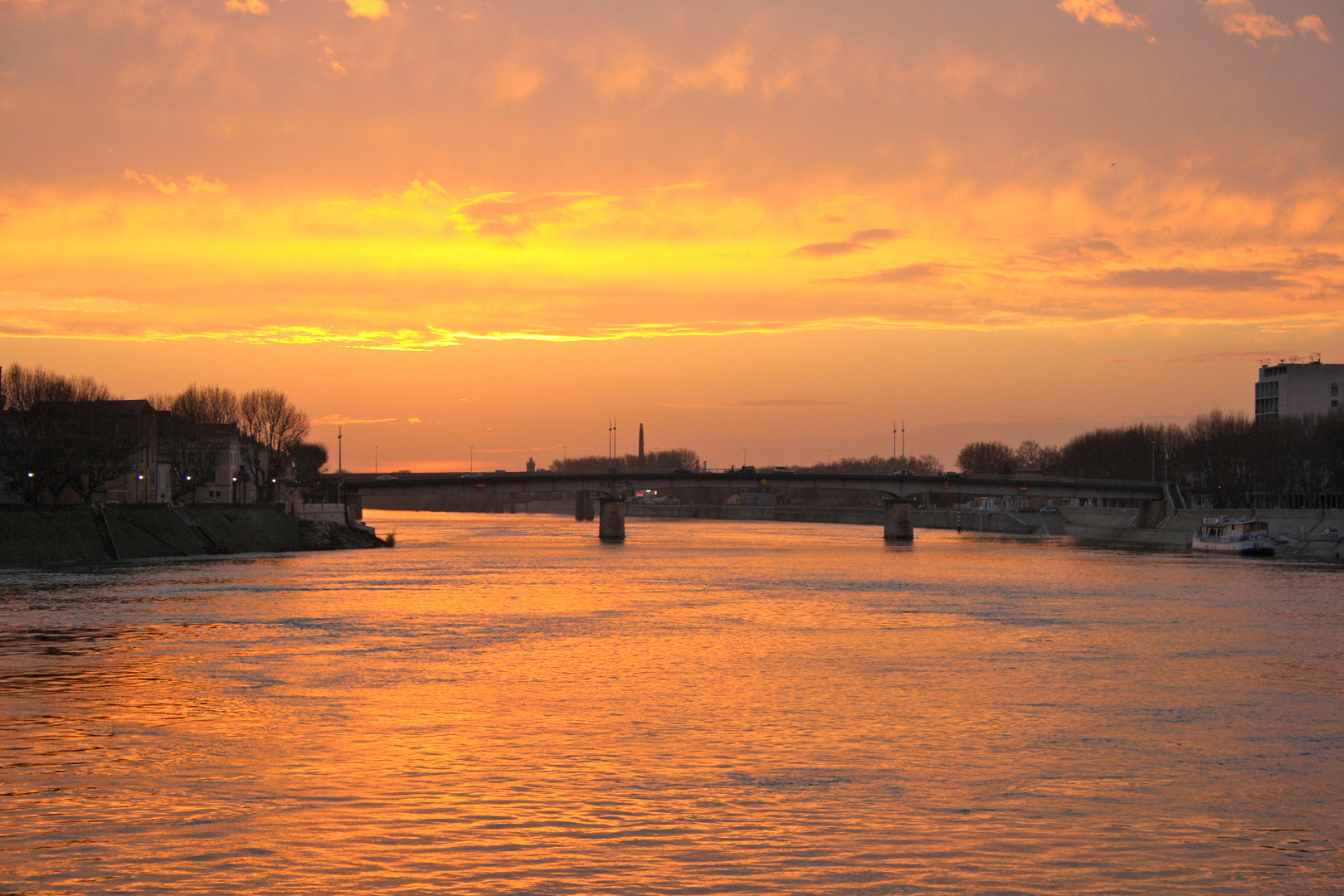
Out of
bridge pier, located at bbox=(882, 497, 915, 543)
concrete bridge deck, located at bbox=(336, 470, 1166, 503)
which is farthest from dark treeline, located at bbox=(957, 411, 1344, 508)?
bridge pier, located at bbox=(882, 497, 915, 543)

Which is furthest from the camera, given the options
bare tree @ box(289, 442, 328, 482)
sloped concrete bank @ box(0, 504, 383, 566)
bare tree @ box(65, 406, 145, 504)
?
bare tree @ box(289, 442, 328, 482)

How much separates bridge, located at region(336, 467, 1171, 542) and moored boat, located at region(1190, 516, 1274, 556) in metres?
17.6

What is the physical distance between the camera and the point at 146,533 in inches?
3221

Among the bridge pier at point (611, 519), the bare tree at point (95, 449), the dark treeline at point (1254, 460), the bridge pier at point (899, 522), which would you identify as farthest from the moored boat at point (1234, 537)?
the bare tree at point (95, 449)

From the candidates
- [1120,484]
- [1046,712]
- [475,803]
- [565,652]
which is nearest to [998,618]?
[565,652]

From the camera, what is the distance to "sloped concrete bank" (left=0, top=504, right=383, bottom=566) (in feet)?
235

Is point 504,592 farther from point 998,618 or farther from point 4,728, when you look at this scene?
point 4,728

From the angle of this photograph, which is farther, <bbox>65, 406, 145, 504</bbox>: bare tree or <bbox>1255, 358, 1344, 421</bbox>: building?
<bbox>1255, 358, 1344, 421</bbox>: building

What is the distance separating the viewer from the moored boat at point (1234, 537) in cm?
9475

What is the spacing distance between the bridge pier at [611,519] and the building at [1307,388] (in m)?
91.9

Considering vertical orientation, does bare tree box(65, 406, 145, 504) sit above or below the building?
below

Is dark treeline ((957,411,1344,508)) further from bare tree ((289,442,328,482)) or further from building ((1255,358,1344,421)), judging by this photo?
bare tree ((289,442,328,482))

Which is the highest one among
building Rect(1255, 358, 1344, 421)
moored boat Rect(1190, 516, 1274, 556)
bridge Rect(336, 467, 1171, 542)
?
building Rect(1255, 358, 1344, 421)

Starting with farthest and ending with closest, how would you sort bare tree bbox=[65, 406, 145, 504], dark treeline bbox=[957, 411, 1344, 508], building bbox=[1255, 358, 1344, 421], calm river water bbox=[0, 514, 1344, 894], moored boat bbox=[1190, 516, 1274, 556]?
building bbox=[1255, 358, 1344, 421] → dark treeline bbox=[957, 411, 1344, 508] → moored boat bbox=[1190, 516, 1274, 556] → bare tree bbox=[65, 406, 145, 504] → calm river water bbox=[0, 514, 1344, 894]
